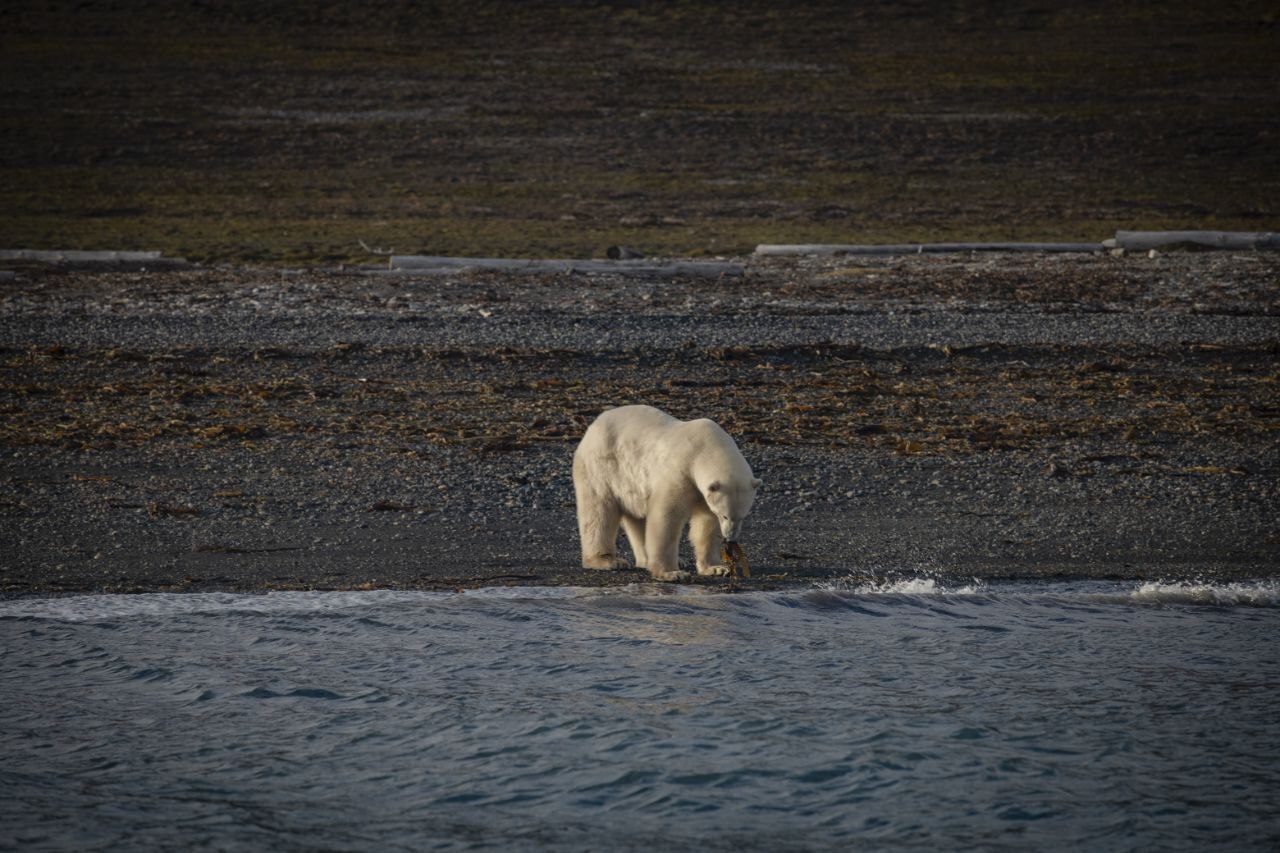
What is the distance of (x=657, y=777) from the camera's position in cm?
612

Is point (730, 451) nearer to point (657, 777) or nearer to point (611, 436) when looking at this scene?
point (611, 436)

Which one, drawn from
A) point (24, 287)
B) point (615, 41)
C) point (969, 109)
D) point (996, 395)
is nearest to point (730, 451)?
point (996, 395)

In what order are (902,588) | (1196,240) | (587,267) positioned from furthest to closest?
1. (1196,240)
2. (587,267)
3. (902,588)

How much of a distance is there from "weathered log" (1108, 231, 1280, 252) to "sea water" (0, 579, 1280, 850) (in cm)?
1445

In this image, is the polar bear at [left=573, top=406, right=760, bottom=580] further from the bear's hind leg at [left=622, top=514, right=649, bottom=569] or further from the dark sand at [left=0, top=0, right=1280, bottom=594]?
the dark sand at [left=0, top=0, right=1280, bottom=594]

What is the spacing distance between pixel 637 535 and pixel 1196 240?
15266 millimetres

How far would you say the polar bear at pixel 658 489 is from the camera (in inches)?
309

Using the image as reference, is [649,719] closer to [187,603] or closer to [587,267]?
[187,603]

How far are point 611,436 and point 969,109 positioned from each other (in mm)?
33978

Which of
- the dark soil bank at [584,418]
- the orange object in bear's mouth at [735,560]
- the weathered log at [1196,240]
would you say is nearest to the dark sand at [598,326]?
the dark soil bank at [584,418]

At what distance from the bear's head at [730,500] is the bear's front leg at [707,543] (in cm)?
48

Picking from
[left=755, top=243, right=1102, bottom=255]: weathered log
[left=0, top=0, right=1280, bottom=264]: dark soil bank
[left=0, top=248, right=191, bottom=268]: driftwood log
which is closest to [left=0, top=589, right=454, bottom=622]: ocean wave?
[left=0, top=248, right=191, bottom=268]: driftwood log

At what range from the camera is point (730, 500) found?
7.79 metres

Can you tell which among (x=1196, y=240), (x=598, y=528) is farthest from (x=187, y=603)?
(x=1196, y=240)
